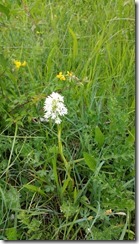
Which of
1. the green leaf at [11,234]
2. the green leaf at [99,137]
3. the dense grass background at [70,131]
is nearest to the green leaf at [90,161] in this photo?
the dense grass background at [70,131]

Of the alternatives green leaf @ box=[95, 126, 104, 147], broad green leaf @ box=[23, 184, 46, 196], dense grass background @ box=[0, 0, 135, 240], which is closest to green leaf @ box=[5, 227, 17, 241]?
dense grass background @ box=[0, 0, 135, 240]

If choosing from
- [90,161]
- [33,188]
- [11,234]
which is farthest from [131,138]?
[11,234]

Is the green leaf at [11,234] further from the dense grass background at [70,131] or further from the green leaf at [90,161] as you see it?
the green leaf at [90,161]

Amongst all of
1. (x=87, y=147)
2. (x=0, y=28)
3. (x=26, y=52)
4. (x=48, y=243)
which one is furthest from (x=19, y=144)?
(x=0, y=28)

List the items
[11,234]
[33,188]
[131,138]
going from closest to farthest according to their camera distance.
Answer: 1. [11,234]
2. [33,188]
3. [131,138]

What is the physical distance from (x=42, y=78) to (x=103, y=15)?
0.74 metres

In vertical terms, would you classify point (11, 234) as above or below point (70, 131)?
below

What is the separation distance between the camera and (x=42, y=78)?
2166 mm

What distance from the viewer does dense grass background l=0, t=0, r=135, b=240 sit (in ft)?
5.32

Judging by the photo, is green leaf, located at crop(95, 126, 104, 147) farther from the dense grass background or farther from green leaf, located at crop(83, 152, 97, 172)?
green leaf, located at crop(83, 152, 97, 172)

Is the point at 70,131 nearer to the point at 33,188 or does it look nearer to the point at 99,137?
the point at 99,137

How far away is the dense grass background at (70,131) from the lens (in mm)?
1623

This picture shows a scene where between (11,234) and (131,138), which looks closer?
(11,234)

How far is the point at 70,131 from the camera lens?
1.89 meters
